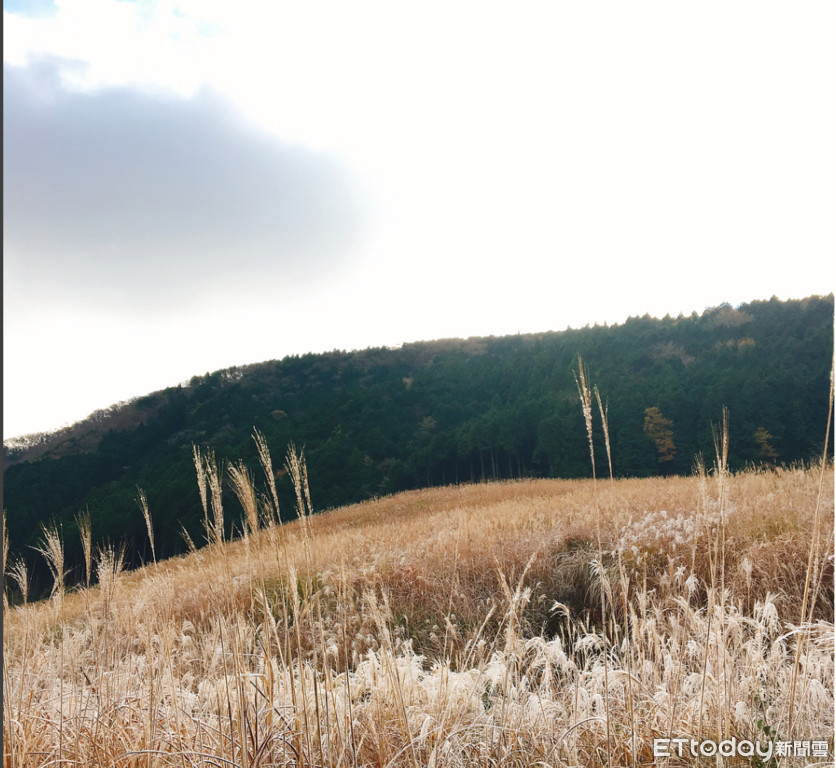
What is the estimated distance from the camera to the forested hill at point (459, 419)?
112 ft

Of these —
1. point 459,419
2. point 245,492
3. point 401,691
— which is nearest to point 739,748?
point 401,691

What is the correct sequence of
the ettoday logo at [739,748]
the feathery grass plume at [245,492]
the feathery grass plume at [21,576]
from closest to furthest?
the feathery grass plume at [245,492]
the ettoday logo at [739,748]
the feathery grass plume at [21,576]

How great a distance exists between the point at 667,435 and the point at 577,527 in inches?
1190

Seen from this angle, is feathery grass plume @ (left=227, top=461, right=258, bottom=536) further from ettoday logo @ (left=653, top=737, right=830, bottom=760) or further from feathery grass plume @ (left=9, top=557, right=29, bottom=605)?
feathery grass plume @ (left=9, top=557, right=29, bottom=605)

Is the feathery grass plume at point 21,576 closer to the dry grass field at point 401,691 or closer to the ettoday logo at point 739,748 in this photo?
the dry grass field at point 401,691

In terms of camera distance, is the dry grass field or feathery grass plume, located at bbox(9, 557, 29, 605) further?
feathery grass plume, located at bbox(9, 557, 29, 605)

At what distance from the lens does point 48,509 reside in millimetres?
39719

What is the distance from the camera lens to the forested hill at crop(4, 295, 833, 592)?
112ft

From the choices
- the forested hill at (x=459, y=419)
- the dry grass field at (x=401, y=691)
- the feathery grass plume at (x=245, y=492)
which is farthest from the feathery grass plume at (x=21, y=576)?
the forested hill at (x=459, y=419)

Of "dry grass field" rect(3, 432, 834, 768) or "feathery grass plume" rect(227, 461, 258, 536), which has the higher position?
"feathery grass plume" rect(227, 461, 258, 536)

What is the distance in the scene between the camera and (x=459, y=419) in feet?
170

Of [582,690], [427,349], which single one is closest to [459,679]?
[582,690]

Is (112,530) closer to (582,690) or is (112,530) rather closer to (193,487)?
(193,487)

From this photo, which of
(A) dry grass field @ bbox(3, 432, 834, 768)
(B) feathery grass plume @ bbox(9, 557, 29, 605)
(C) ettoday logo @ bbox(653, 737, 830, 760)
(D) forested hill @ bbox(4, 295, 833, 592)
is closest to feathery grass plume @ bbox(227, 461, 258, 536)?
(A) dry grass field @ bbox(3, 432, 834, 768)
